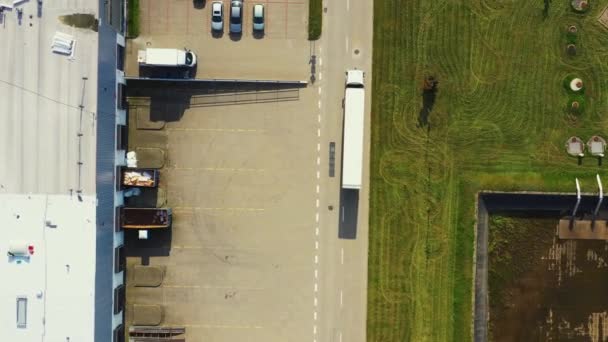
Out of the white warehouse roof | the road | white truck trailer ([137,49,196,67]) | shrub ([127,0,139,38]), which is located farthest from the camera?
the road

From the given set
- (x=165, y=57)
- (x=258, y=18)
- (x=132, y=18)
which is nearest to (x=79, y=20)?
(x=132, y=18)

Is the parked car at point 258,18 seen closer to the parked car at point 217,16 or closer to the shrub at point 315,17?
the parked car at point 217,16

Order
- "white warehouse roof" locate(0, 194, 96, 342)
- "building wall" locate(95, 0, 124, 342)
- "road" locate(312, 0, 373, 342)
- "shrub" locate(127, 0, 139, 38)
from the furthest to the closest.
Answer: "road" locate(312, 0, 373, 342) → "shrub" locate(127, 0, 139, 38) → "building wall" locate(95, 0, 124, 342) → "white warehouse roof" locate(0, 194, 96, 342)

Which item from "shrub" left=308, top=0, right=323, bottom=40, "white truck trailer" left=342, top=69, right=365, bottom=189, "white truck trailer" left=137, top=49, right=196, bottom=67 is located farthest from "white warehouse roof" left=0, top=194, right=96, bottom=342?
"shrub" left=308, top=0, right=323, bottom=40

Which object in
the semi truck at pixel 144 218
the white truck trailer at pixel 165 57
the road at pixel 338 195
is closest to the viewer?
the white truck trailer at pixel 165 57

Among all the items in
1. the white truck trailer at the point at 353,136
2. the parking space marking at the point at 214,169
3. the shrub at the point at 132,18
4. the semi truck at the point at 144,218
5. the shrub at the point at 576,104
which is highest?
the shrub at the point at 132,18

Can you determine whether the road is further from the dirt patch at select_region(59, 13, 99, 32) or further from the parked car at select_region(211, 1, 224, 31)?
the dirt patch at select_region(59, 13, 99, 32)

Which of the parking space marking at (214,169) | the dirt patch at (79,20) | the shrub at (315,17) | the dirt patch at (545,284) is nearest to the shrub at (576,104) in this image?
the dirt patch at (545,284)
